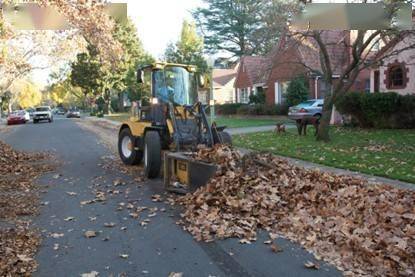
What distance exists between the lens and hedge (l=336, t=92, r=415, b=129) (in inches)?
866

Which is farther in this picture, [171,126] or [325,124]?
[325,124]

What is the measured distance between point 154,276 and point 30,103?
115538 millimetres

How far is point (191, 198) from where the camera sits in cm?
855

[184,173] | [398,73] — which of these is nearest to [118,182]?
[184,173]

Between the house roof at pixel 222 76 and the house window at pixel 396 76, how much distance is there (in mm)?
45771

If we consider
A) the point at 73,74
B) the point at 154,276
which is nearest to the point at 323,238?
the point at 154,276

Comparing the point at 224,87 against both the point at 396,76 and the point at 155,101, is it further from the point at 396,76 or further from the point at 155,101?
the point at 155,101

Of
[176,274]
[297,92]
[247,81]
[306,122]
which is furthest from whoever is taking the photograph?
[247,81]

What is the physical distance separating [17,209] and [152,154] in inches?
132

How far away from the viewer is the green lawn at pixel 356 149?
39.2ft

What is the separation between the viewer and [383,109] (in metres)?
22.5

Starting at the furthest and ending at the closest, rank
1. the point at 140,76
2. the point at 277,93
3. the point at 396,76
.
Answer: the point at 277,93, the point at 396,76, the point at 140,76

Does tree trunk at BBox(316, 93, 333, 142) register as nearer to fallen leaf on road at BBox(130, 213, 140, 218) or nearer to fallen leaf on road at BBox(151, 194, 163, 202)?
fallen leaf on road at BBox(151, 194, 163, 202)

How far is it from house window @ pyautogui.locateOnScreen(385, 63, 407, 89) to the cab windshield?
16.1m
